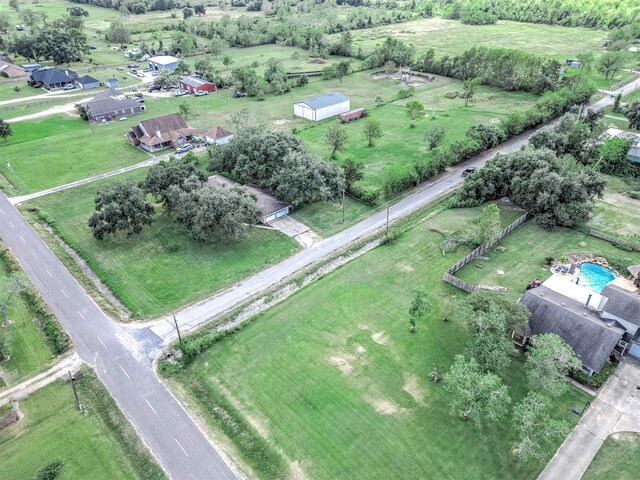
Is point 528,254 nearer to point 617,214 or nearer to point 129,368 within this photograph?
point 617,214

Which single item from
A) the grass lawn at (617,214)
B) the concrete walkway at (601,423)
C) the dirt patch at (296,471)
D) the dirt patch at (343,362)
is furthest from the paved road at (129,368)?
the grass lawn at (617,214)

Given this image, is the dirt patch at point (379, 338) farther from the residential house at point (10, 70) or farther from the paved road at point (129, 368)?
the residential house at point (10, 70)

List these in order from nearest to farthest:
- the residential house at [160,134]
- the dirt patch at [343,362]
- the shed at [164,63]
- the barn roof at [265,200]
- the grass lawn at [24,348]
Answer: the dirt patch at [343,362] → the grass lawn at [24,348] → the barn roof at [265,200] → the residential house at [160,134] → the shed at [164,63]

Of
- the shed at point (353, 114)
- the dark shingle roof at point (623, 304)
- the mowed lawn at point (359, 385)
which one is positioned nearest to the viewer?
the mowed lawn at point (359, 385)

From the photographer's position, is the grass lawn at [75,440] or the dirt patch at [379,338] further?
the dirt patch at [379,338]

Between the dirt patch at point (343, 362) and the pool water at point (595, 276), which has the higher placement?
the pool water at point (595, 276)

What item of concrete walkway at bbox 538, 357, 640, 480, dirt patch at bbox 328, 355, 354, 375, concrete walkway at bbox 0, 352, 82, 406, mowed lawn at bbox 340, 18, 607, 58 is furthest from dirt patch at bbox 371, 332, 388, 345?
mowed lawn at bbox 340, 18, 607, 58

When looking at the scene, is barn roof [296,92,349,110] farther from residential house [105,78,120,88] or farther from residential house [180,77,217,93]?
residential house [105,78,120,88]
